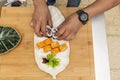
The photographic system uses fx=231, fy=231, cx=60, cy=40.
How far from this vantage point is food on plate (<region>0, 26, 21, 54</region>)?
0.90 metres

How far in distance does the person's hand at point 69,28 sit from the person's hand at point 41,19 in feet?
0.19

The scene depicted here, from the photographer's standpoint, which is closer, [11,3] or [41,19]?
[41,19]

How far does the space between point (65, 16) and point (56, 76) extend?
27 centimetres

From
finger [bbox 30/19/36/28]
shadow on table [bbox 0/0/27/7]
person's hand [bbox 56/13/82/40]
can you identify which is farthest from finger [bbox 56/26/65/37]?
shadow on table [bbox 0/0/27/7]

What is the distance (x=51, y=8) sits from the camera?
1.00 metres

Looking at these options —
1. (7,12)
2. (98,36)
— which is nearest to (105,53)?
(98,36)

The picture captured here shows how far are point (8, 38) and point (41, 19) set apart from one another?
153 mm

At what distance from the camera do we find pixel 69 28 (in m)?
0.93

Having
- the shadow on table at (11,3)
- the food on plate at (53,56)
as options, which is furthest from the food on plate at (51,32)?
the shadow on table at (11,3)

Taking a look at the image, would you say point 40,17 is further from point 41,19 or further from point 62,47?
point 62,47

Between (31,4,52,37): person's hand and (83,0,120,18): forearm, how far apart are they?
0.53 feet

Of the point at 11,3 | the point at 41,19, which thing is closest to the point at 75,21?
the point at 41,19

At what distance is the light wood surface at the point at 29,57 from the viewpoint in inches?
34.6

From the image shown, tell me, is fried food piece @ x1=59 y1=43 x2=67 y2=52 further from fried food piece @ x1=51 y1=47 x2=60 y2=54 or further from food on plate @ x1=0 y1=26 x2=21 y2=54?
food on plate @ x1=0 y1=26 x2=21 y2=54
